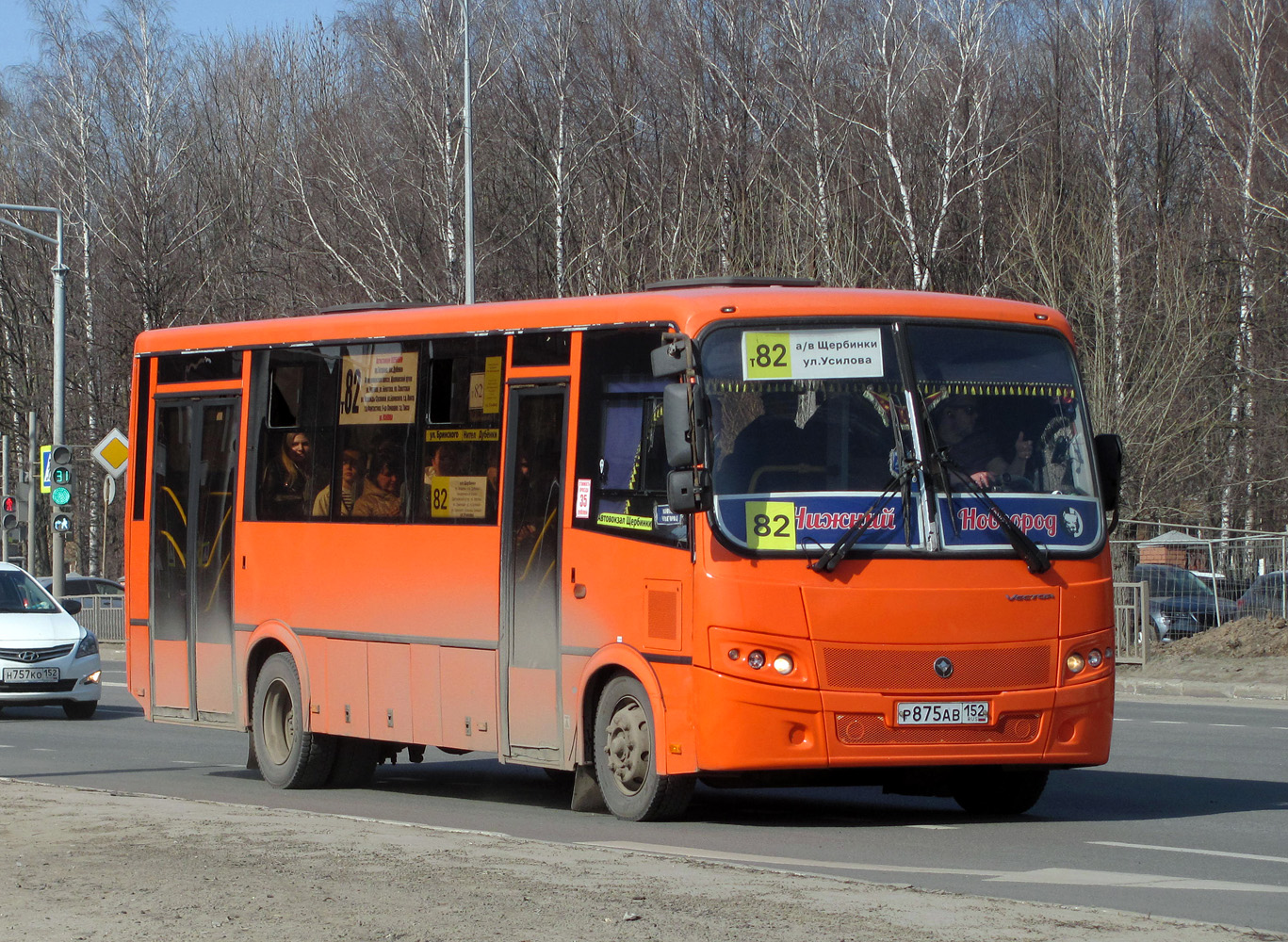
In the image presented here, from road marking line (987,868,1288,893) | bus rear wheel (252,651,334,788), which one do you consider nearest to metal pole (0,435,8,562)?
bus rear wheel (252,651,334,788)

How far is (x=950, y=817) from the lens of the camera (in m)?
12.2

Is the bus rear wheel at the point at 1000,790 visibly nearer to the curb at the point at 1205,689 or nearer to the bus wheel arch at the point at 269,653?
the bus wheel arch at the point at 269,653

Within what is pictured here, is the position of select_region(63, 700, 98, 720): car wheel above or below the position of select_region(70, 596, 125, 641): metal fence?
below

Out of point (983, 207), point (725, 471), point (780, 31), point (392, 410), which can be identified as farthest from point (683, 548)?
point (780, 31)

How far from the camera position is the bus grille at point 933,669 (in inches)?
421

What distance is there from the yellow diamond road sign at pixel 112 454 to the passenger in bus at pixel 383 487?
1869cm

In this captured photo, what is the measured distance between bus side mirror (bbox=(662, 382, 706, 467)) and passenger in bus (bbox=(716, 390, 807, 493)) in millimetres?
203

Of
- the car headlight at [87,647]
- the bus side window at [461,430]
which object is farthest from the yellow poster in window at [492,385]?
the car headlight at [87,647]

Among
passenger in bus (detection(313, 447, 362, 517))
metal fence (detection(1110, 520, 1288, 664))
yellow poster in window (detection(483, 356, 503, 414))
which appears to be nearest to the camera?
yellow poster in window (detection(483, 356, 503, 414))

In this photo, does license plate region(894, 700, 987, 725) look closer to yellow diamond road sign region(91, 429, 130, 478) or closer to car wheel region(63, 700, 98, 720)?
car wheel region(63, 700, 98, 720)

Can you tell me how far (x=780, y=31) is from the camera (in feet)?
136

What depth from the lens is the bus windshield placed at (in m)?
10.8

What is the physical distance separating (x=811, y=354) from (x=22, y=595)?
15.1 meters

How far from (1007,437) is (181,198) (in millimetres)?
47342
